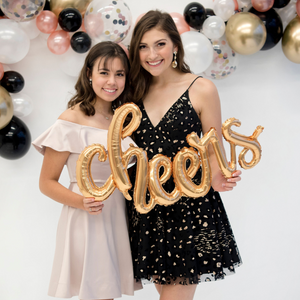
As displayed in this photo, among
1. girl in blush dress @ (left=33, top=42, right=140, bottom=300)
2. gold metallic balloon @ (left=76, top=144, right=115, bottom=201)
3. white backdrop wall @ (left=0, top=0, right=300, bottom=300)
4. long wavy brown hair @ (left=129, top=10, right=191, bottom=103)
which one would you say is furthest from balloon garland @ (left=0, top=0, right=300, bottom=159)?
gold metallic balloon @ (left=76, top=144, right=115, bottom=201)

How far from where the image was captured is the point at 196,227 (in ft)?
5.06

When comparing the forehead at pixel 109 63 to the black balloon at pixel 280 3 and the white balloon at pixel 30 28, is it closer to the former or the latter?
the white balloon at pixel 30 28

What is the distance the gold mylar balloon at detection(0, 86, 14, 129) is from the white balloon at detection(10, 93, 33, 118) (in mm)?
120

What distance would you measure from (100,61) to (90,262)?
87 centimetres

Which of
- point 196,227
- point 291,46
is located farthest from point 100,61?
point 291,46

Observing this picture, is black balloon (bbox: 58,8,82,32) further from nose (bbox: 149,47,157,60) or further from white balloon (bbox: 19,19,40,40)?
nose (bbox: 149,47,157,60)

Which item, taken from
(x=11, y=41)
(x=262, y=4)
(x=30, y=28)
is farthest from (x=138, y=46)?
(x=262, y=4)

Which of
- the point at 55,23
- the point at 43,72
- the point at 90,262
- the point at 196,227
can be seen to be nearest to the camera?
the point at 90,262

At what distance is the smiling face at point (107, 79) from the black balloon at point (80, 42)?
0.53 meters

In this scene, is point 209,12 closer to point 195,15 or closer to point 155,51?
point 195,15

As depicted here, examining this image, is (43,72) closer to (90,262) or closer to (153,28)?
(153,28)

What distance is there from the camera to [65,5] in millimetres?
2086

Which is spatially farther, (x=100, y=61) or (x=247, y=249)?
(x=247, y=249)

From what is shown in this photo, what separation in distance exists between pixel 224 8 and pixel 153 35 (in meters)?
0.83
